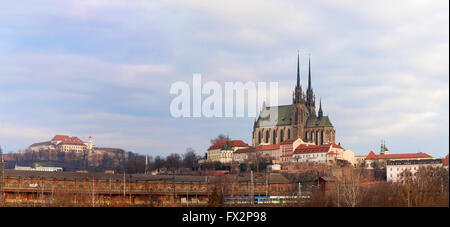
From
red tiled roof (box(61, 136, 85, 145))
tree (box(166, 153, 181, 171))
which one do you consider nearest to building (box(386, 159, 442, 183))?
tree (box(166, 153, 181, 171))

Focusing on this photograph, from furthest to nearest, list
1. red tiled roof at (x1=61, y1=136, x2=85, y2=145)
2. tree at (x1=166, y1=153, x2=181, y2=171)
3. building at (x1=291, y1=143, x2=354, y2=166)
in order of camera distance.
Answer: building at (x1=291, y1=143, x2=354, y2=166), red tiled roof at (x1=61, y1=136, x2=85, y2=145), tree at (x1=166, y1=153, x2=181, y2=171)

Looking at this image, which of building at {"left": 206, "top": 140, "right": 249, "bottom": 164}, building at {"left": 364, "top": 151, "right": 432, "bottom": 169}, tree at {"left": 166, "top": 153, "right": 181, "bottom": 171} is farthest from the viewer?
building at {"left": 206, "top": 140, "right": 249, "bottom": 164}

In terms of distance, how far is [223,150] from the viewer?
560 feet

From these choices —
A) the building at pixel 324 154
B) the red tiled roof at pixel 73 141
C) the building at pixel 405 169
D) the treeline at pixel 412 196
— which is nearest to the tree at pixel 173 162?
the red tiled roof at pixel 73 141

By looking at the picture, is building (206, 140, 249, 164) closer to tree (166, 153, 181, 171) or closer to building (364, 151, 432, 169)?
tree (166, 153, 181, 171)

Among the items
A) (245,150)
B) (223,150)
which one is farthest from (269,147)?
(223,150)

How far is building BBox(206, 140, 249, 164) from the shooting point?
16838 centimetres

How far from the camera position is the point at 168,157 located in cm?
13888

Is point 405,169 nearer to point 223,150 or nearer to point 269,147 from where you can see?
point 223,150

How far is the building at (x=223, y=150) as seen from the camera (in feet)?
552

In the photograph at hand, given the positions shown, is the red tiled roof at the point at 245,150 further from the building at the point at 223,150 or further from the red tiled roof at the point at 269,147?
the red tiled roof at the point at 269,147

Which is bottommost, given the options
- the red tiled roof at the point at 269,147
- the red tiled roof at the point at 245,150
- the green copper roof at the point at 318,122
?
the red tiled roof at the point at 245,150
